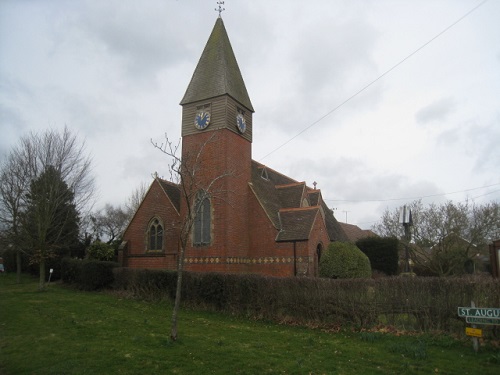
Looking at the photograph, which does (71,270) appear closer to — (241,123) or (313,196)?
(241,123)

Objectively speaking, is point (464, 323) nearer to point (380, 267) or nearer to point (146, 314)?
point (146, 314)

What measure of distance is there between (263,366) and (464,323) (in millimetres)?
6213

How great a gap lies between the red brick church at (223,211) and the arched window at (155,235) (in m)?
0.06

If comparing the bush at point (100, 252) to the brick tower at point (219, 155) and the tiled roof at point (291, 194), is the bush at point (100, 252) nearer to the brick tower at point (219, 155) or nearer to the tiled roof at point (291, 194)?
the brick tower at point (219, 155)

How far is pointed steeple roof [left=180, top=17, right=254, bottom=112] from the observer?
2312 cm

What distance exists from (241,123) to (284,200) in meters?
6.76

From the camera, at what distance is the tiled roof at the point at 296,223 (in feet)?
70.5

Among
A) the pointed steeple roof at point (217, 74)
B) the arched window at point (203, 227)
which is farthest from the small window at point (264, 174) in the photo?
the arched window at point (203, 227)

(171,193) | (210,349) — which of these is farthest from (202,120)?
(210,349)

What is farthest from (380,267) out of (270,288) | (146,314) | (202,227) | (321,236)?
(146,314)

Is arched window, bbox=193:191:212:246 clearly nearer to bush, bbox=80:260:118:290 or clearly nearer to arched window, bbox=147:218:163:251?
arched window, bbox=147:218:163:251

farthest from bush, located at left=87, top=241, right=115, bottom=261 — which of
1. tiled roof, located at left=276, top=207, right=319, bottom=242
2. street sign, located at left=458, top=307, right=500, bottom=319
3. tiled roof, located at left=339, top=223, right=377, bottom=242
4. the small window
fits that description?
tiled roof, located at left=339, top=223, right=377, bottom=242

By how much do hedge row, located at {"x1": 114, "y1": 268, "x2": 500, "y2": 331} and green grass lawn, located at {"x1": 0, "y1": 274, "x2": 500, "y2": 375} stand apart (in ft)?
2.41

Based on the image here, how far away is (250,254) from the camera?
74.9 feet
